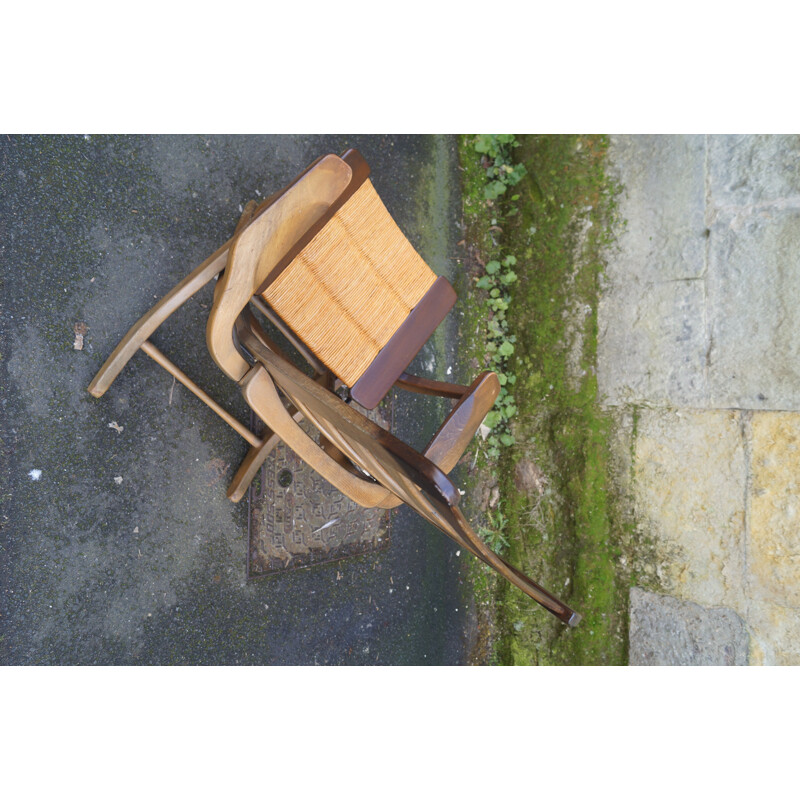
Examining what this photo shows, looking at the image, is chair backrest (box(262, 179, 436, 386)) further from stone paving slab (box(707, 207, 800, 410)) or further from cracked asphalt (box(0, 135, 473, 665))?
stone paving slab (box(707, 207, 800, 410))

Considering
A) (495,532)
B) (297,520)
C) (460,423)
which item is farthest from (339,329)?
(495,532)

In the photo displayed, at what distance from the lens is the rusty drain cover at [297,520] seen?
2.21m

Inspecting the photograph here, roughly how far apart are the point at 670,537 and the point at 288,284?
183cm

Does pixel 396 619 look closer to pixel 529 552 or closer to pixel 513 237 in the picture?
pixel 529 552

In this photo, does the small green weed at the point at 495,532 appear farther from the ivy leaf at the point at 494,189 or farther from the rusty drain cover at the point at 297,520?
the ivy leaf at the point at 494,189

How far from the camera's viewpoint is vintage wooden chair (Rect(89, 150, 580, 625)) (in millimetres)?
1236

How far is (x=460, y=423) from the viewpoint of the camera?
141cm

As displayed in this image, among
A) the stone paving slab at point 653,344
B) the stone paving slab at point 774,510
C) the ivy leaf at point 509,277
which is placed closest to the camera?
the stone paving slab at point 774,510

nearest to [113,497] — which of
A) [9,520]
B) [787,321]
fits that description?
[9,520]

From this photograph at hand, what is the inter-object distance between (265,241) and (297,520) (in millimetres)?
1260

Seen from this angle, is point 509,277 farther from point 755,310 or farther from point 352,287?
point 352,287

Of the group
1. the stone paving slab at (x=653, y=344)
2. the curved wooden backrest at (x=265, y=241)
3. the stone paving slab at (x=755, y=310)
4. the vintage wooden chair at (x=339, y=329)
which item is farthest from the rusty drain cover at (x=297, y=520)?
the stone paving slab at (x=755, y=310)

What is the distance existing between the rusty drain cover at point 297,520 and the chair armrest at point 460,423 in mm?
966

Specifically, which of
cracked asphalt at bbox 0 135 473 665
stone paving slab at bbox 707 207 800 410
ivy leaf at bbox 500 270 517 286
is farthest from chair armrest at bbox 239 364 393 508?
ivy leaf at bbox 500 270 517 286
